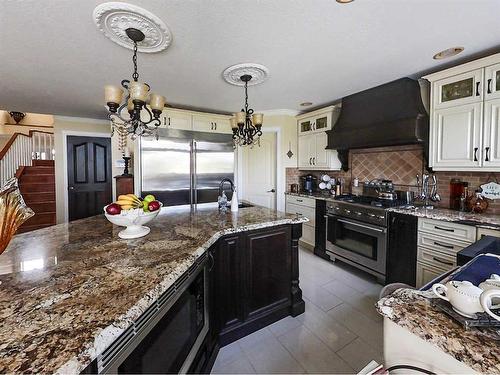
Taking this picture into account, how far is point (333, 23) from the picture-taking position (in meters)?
1.68

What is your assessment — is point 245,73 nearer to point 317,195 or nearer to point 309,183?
point 317,195

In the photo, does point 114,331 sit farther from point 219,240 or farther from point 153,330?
point 219,240

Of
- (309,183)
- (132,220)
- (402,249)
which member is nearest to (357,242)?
(402,249)

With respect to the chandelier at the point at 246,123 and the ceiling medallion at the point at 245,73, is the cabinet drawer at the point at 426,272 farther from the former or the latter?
the ceiling medallion at the point at 245,73

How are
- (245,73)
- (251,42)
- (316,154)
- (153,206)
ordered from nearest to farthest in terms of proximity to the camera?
1. (153,206)
2. (251,42)
3. (245,73)
4. (316,154)

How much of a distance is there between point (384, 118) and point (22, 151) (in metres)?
7.26

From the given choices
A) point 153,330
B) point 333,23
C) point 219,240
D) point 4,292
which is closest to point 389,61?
point 333,23

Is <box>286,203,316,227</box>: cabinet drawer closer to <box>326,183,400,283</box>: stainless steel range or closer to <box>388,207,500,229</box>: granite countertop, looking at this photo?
<box>326,183,400,283</box>: stainless steel range

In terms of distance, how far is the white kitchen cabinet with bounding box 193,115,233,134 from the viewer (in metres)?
3.77

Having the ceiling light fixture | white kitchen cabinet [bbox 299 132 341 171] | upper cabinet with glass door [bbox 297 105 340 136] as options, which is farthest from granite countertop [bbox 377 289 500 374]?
upper cabinet with glass door [bbox 297 105 340 136]

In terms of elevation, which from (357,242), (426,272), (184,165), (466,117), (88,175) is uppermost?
(466,117)

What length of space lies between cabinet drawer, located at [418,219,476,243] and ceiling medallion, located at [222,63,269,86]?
2285 millimetres

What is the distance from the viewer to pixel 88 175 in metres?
5.02

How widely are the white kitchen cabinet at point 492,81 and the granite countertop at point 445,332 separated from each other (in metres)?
2.34
